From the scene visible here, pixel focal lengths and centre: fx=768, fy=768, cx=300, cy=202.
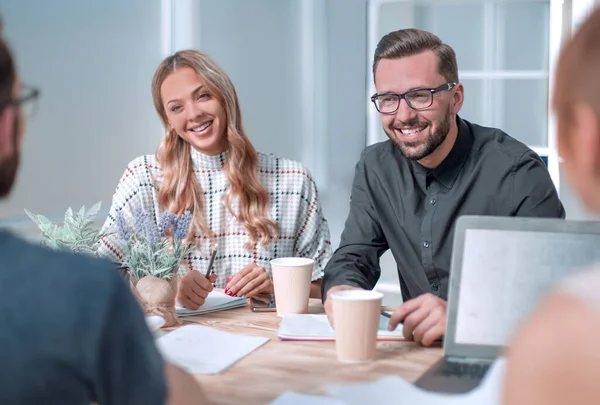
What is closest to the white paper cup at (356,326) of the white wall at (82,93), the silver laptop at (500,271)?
the silver laptop at (500,271)

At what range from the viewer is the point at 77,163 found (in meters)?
3.43

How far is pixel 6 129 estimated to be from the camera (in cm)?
83

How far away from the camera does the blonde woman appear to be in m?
2.52

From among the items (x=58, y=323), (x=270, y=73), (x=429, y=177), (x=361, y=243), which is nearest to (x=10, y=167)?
(x=58, y=323)

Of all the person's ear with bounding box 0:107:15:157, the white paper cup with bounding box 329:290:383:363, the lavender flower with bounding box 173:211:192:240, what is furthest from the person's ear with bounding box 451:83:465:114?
the person's ear with bounding box 0:107:15:157

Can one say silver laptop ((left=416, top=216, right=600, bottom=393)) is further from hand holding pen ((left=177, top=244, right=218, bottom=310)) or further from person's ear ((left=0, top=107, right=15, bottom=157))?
person's ear ((left=0, top=107, right=15, bottom=157))

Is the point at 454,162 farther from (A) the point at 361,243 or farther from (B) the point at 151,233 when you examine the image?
(B) the point at 151,233

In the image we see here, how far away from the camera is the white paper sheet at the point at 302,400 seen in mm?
1154

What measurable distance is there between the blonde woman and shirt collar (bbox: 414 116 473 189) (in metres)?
0.48

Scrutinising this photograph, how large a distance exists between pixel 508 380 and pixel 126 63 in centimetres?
329

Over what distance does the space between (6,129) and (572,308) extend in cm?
60

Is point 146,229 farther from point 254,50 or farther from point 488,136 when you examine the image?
point 254,50

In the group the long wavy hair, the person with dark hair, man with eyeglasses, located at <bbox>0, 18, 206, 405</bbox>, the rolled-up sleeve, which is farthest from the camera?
the long wavy hair

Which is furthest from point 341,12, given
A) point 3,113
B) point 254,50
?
point 3,113
